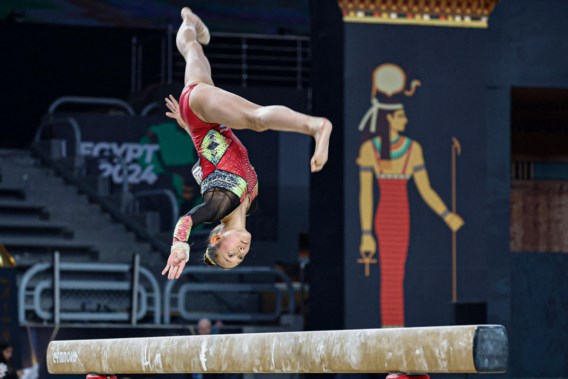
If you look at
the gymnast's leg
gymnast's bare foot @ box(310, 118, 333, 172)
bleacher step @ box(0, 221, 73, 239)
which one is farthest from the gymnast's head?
bleacher step @ box(0, 221, 73, 239)

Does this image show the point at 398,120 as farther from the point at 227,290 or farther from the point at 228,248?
the point at 228,248

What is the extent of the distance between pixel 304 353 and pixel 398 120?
599 cm

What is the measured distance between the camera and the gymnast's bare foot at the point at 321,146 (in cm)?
615

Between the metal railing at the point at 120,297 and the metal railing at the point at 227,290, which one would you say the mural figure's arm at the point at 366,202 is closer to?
the metal railing at the point at 120,297

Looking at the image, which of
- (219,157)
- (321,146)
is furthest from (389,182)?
(321,146)

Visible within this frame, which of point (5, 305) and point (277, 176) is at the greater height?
point (277, 176)

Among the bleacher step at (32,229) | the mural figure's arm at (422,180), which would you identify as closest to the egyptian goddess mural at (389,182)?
the mural figure's arm at (422,180)

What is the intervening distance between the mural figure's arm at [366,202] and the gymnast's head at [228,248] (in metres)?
5.09

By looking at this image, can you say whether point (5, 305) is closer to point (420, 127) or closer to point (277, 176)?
point (420, 127)

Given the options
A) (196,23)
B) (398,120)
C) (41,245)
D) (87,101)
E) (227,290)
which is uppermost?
(87,101)

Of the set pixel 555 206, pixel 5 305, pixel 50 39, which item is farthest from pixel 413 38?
pixel 50 39

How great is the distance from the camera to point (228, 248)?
6.97 metres

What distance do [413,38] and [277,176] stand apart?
19.3 feet

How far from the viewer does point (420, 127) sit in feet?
40.0
